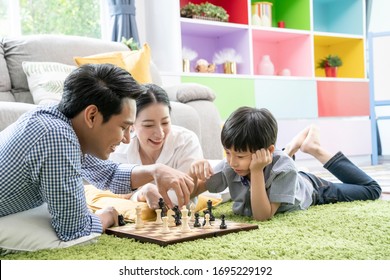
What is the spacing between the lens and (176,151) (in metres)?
1.85

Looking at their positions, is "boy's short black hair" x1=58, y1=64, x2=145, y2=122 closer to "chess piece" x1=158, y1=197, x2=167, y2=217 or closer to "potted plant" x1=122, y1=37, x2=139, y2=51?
"chess piece" x1=158, y1=197, x2=167, y2=217

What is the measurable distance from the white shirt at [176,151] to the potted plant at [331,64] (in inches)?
134

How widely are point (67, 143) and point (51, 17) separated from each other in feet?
9.37

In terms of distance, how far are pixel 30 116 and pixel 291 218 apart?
856mm

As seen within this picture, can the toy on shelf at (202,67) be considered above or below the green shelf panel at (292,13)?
below

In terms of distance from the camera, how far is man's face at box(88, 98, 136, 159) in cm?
122

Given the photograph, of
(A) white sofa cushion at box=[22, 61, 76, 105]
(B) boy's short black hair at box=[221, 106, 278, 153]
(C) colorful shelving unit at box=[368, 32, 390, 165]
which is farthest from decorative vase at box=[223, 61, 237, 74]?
(B) boy's short black hair at box=[221, 106, 278, 153]

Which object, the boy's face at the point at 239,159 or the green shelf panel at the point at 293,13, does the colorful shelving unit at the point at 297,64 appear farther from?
the boy's face at the point at 239,159

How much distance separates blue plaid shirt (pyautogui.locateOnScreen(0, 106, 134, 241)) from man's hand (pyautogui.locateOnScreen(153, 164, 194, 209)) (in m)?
0.27

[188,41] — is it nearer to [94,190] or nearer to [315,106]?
[315,106]

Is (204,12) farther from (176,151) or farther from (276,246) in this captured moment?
(276,246)

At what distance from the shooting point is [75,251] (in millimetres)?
1129

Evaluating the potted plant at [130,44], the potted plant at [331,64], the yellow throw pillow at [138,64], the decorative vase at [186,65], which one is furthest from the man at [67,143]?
the potted plant at [331,64]

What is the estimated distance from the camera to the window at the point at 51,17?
3.53m
